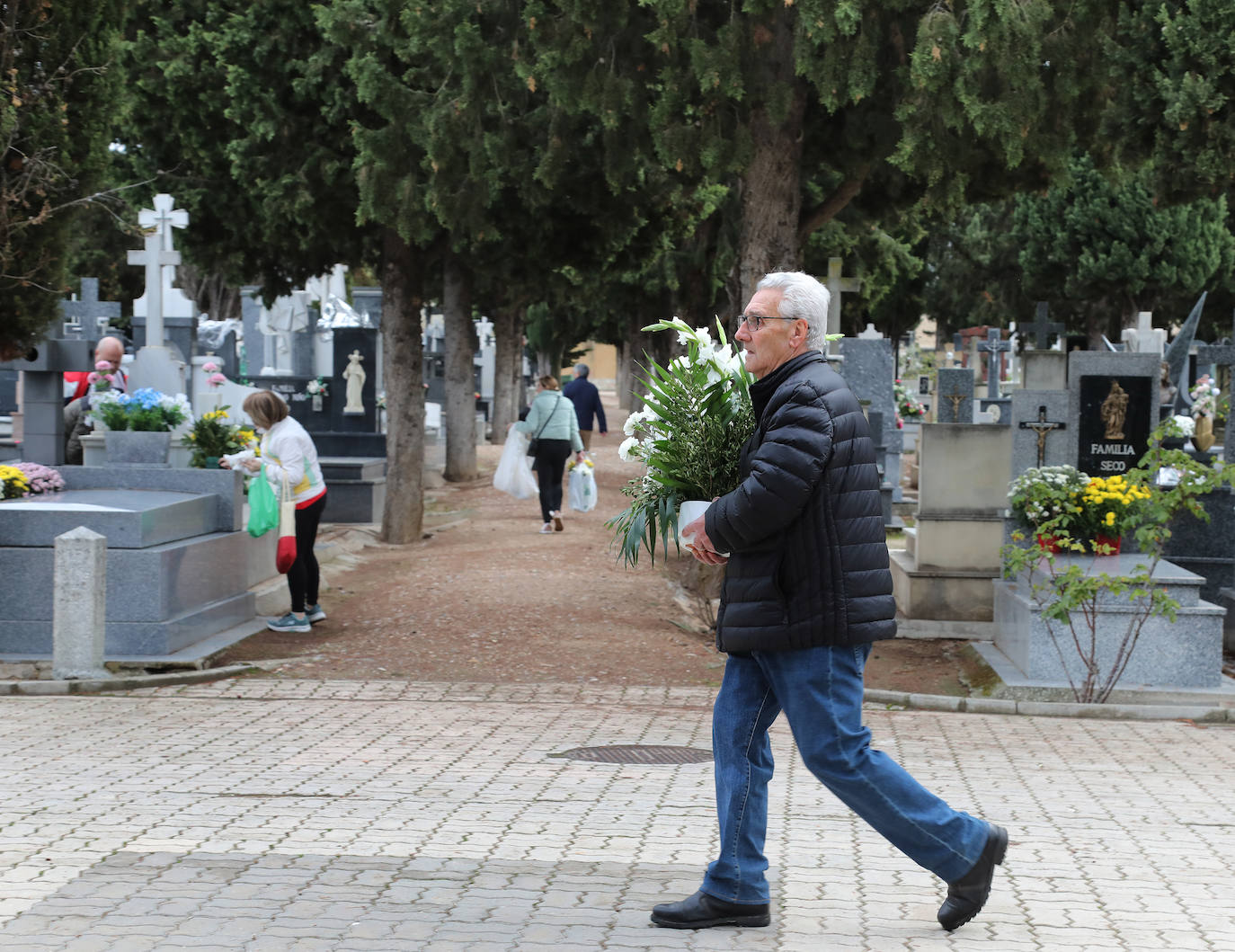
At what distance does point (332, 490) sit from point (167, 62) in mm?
6077

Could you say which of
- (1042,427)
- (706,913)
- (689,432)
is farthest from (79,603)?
(1042,427)

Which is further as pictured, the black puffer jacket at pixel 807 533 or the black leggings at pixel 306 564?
the black leggings at pixel 306 564


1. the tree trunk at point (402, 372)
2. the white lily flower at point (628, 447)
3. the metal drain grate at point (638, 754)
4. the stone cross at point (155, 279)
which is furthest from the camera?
the stone cross at point (155, 279)

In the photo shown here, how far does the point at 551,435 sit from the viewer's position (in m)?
17.9

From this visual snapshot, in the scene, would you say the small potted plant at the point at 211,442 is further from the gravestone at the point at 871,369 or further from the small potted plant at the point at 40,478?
the gravestone at the point at 871,369

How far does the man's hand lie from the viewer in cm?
446

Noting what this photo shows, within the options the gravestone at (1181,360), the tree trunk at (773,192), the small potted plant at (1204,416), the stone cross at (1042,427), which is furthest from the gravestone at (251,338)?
the stone cross at (1042,427)

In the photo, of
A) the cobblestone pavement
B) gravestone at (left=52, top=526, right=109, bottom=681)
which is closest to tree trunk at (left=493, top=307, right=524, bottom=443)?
gravestone at (left=52, top=526, right=109, bottom=681)

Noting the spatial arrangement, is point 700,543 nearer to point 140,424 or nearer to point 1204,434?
point 140,424

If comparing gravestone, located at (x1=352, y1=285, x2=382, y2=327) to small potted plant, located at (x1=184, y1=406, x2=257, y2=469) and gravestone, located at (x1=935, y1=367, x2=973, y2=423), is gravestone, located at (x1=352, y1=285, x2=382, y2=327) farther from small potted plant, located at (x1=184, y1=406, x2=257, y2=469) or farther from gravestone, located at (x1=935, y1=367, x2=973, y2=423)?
small potted plant, located at (x1=184, y1=406, x2=257, y2=469)

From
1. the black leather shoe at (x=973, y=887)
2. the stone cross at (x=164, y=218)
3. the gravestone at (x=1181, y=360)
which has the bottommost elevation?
the black leather shoe at (x=973, y=887)

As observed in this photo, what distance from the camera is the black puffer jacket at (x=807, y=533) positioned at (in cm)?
427

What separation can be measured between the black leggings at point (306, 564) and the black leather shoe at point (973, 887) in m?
7.54

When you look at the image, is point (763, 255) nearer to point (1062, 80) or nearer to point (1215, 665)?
point (1062, 80)
